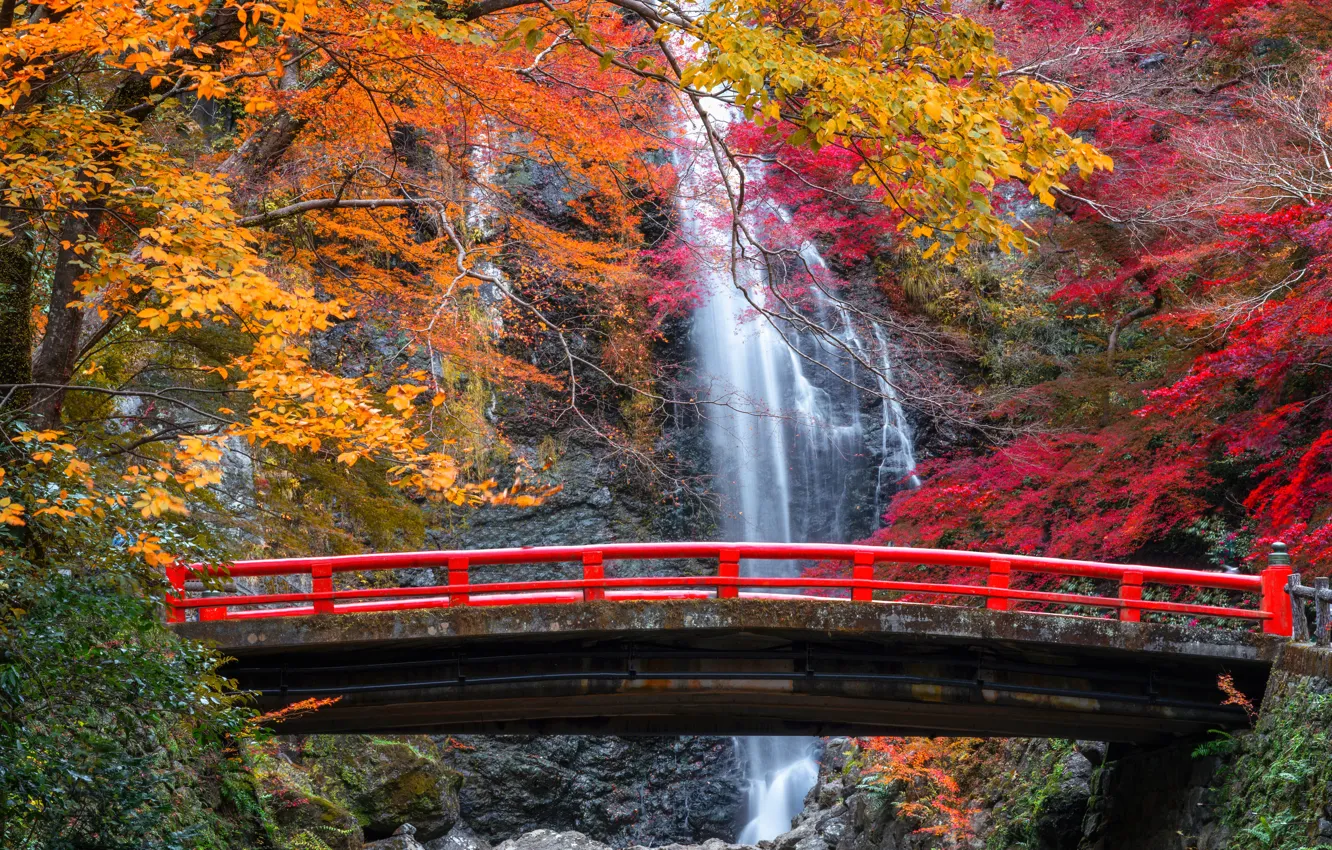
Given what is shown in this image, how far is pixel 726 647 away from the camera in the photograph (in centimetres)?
1062

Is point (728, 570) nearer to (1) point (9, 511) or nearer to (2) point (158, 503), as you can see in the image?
(2) point (158, 503)

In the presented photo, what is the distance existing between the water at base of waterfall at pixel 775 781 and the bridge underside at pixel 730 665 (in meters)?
7.45

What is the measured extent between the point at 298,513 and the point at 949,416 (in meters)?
7.43

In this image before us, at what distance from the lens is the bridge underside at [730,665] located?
9625 mm

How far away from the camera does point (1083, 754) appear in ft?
→ 43.7

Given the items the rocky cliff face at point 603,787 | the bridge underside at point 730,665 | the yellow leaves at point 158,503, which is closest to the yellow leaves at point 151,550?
the yellow leaves at point 158,503

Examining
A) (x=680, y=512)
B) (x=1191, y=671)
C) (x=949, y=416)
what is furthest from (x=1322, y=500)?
(x=680, y=512)

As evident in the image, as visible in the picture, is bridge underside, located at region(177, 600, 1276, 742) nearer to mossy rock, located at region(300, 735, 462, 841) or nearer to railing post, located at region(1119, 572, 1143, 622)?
railing post, located at region(1119, 572, 1143, 622)

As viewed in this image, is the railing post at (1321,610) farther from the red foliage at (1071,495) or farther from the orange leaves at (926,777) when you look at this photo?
the orange leaves at (926,777)

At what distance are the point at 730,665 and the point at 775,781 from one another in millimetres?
9337

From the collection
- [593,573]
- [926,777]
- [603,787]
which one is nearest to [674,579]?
[593,573]


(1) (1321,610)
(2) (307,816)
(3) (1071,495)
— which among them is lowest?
(2) (307,816)

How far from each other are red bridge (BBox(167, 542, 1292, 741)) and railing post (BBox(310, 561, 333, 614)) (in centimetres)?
2

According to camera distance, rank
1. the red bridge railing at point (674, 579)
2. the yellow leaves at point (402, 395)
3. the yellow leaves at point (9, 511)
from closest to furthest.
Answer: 1. the yellow leaves at point (9, 511)
2. the yellow leaves at point (402, 395)
3. the red bridge railing at point (674, 579)
